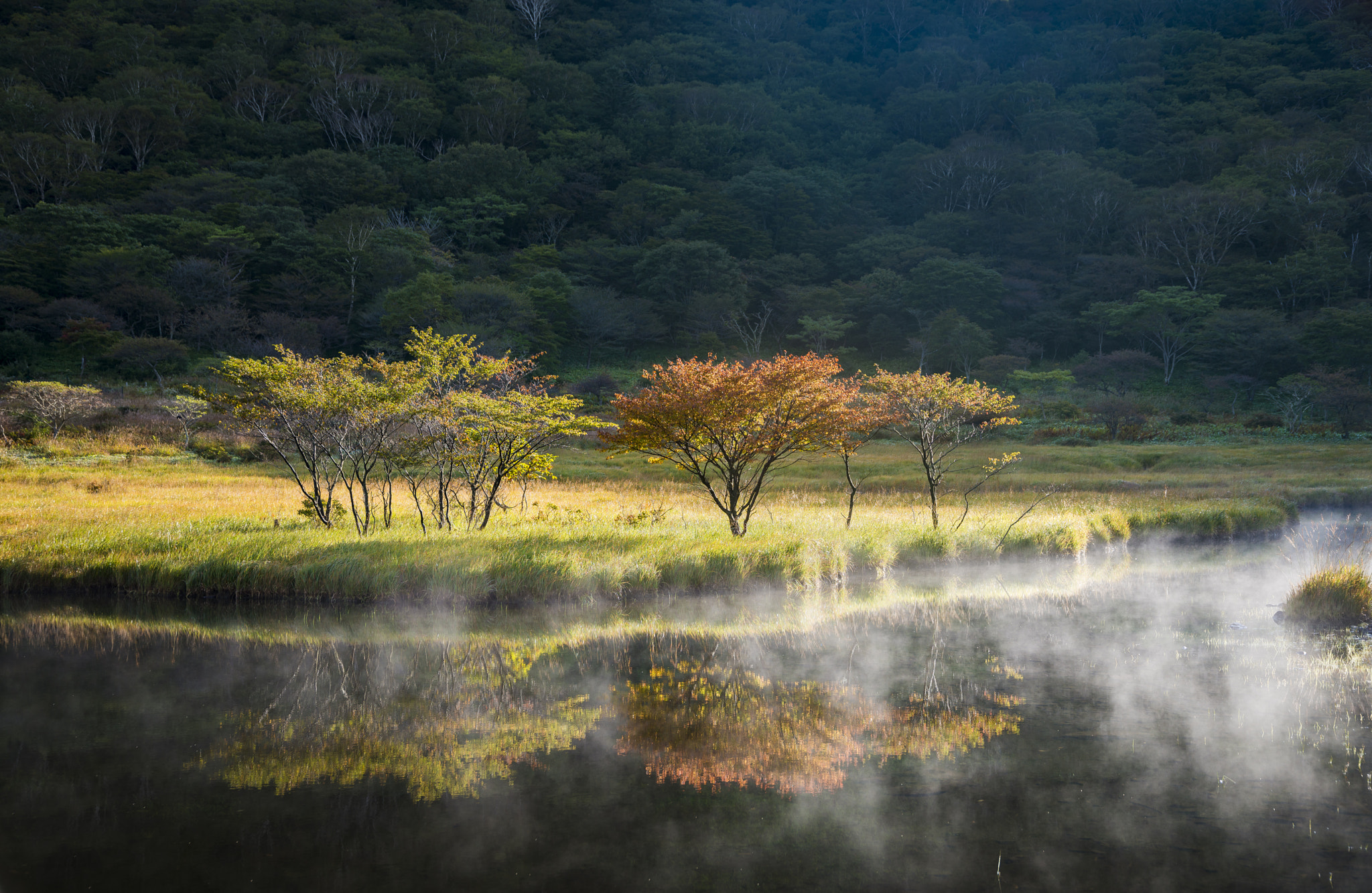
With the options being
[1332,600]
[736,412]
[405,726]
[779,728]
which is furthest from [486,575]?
[1332,600]

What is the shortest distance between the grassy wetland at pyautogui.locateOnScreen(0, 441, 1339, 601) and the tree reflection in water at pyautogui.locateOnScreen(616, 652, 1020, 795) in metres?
4.74

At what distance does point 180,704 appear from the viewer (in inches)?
357

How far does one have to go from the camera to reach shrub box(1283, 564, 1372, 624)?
1174 cm

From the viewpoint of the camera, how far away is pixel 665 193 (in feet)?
293

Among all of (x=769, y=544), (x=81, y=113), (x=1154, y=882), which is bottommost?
(x=1154, y=882)

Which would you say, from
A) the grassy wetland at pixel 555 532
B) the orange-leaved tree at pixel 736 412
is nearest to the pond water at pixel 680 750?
the grassy wetland at pixel 555 532

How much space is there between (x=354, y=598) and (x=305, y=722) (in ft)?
16.9

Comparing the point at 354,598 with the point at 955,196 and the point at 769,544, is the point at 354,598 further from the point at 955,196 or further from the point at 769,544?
the point at 955,196

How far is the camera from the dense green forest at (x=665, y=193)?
200 ft

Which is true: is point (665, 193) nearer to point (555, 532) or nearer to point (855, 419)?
point (855, 419)

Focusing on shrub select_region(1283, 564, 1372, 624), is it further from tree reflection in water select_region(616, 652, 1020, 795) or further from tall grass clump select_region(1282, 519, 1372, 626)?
tree reflection in water select_region(616, 652, 1020, 795)

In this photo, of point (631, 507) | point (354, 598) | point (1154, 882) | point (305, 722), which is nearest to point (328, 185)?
point (631, 507)

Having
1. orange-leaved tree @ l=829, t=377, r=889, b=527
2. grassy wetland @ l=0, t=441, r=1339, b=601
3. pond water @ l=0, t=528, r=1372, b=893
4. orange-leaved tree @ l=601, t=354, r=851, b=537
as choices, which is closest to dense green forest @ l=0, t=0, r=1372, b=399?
grassy wetland @ l=0, t=441, r=1339, b=601

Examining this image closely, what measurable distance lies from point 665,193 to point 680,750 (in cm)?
8744
